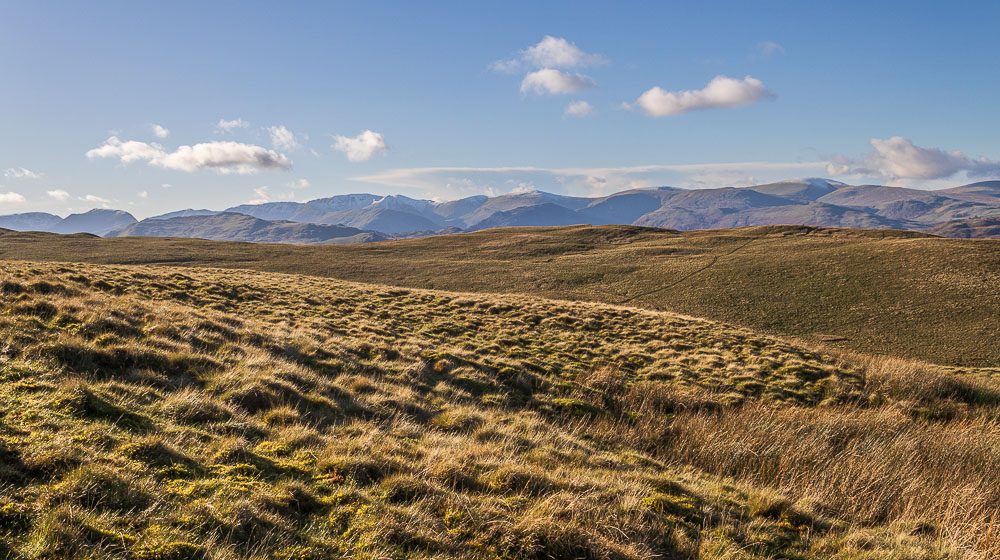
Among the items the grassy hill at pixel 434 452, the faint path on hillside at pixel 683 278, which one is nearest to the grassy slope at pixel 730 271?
the faint path on hillside at pixel 683 278

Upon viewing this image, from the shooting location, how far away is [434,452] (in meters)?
7.50

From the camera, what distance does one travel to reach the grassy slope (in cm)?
3553

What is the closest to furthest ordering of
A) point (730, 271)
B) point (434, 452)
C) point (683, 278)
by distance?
1. point (434, 452)
2. point (683, 278)
3. point (730, 271)

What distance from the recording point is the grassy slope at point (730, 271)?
35.5 m

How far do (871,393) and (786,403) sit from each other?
407cm

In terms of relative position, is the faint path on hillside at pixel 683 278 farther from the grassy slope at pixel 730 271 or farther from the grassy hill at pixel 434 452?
the grassy hill at pixel 434 452

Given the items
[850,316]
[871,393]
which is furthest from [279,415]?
[850,316]

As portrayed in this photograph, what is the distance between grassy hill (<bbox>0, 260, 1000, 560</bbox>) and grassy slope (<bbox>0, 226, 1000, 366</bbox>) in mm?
21403

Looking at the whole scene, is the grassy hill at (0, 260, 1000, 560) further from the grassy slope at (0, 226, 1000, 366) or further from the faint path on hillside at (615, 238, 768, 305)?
the faint path on hillside at (615, 238, 768, 305)

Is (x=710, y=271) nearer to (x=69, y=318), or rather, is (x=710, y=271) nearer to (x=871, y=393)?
(x=871, y=393)

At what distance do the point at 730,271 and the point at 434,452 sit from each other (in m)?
57.8

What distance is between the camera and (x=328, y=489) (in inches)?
241

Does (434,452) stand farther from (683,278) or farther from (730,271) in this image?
(730,271)

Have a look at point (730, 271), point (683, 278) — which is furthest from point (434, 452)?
point (730, 271)
